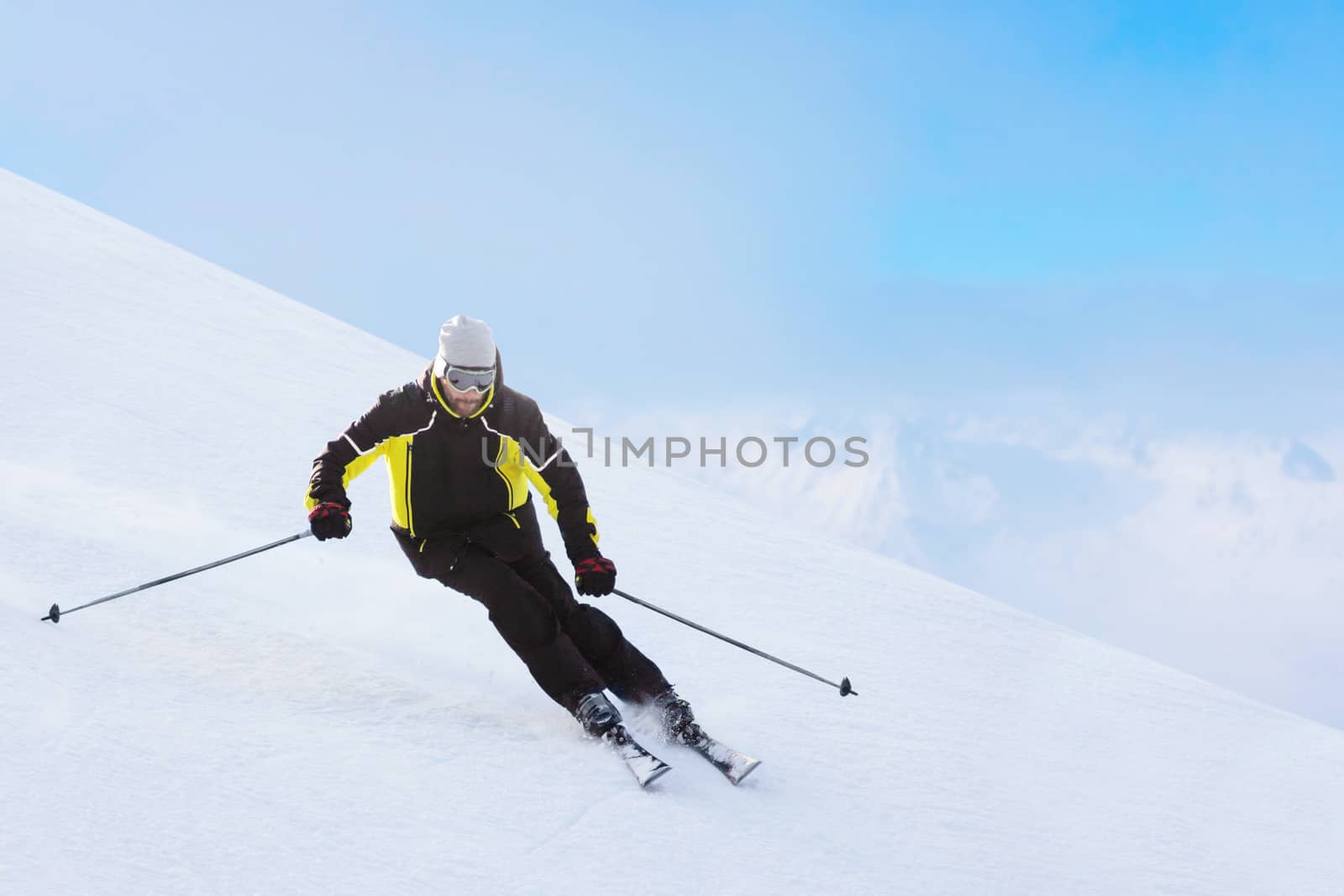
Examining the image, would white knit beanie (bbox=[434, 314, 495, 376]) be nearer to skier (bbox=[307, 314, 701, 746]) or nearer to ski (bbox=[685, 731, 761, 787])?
skier (bbox=[307, 314, 701, 746])

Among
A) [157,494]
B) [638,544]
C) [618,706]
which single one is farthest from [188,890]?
[638,544]

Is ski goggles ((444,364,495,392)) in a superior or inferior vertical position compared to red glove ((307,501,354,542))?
superior

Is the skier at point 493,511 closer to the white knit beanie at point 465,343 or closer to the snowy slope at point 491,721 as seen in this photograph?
the white knit beanie at point 465,343

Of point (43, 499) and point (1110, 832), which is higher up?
point (43, 499)

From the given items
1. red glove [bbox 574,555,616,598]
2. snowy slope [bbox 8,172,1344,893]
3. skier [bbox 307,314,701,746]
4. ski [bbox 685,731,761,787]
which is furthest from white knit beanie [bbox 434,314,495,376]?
ski [bbox 685,731,761,787]

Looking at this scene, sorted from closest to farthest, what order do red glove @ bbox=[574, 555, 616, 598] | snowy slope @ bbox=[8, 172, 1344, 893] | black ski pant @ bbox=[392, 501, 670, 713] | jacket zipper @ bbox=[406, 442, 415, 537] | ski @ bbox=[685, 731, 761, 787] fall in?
1. snowy slope @ bbox=[8, 172, 1344, 893]
2. ski @ bbox=[685, 731, 761, 787]
3. black ski pant @ bbox=[392, 501, 670, 713]
4. red glove @ bbox=[574, 555, 616, 598]
5. jacket zipper @ bbox=[406, 442, 415, 537]

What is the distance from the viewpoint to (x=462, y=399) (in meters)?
3.70

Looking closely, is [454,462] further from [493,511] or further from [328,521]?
[328,521]

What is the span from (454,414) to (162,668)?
1224 millimetres

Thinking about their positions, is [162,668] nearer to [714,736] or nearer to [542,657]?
[542,657]

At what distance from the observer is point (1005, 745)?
4402 mm

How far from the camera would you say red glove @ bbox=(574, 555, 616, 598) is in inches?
144

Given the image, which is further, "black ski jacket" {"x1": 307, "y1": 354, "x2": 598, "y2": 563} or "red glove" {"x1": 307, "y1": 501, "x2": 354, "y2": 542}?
"black ski jacket" {"x1": 307, "y1": 354, "x2": 598, "y2": 563}

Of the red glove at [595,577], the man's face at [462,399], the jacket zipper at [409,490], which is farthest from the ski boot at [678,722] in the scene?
the man's face at [462,399]
